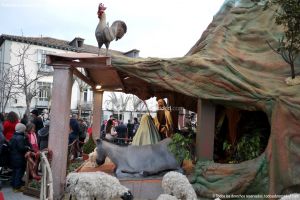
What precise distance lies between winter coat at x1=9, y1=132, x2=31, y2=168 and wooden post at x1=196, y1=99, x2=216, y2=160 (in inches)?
159

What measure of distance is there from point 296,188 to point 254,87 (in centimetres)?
221

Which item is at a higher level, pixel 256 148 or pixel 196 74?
pixel 196 74

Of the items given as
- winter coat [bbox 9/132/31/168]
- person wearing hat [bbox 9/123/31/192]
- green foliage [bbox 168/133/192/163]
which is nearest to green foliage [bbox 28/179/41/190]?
person wearing hat [bbox 9/123/31/192]

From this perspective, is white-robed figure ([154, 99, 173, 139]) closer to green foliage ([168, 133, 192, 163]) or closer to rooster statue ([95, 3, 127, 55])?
green foliage ([168, 133, 192, 163])

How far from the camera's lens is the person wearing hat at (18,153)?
31.0ft

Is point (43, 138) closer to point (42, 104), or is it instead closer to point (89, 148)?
point (89, 148)

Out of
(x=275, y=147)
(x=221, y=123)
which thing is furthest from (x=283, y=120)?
(x=221, y=123)

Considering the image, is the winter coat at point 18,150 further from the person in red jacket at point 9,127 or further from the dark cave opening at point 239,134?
the dark cave opening at point 239,134

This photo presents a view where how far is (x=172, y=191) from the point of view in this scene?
5.34 m

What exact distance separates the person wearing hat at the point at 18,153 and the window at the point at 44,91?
3277 centimetres

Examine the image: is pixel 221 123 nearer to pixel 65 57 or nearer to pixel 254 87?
pixel 254 87

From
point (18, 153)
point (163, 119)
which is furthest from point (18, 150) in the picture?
point (163, 119)

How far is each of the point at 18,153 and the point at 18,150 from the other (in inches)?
3.1

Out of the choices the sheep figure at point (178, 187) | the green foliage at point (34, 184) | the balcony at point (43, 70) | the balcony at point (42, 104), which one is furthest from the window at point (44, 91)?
the sheep figure at point (178, 187)
